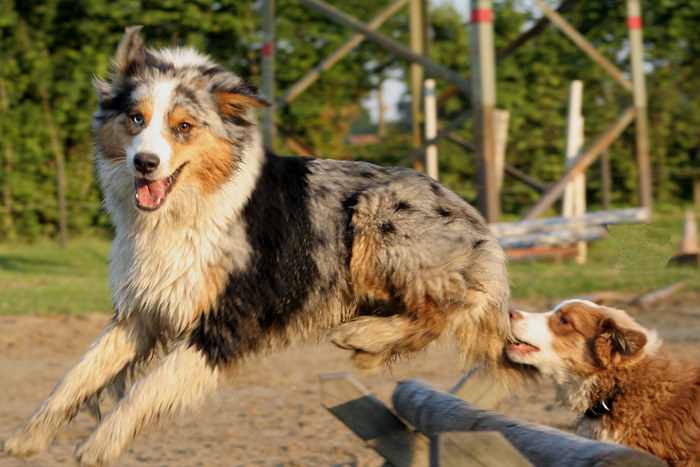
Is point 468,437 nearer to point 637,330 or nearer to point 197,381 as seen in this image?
point 197,381

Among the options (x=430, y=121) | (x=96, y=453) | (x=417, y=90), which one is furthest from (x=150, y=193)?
(x=417, y=90)

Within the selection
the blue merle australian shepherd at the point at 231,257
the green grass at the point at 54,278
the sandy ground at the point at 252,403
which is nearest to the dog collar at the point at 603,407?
the sandy ground at the point at 252,403

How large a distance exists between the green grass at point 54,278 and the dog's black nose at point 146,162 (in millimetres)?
5787

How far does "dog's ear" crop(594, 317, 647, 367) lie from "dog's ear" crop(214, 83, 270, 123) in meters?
1.98

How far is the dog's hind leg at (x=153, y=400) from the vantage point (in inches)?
123

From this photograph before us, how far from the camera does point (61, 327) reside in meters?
7.87

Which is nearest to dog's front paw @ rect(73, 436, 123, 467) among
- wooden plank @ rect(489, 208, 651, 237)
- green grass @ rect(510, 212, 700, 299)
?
green grass @ rect(510, 212, 700, 299)

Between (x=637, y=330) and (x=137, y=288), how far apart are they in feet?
7.77

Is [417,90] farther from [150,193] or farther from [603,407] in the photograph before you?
[150,193]

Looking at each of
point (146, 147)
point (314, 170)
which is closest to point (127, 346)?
point (146, 147)

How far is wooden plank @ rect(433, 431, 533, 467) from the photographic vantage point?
215 centimetres

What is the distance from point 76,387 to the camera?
11.1 ft

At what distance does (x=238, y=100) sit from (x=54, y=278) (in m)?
8.51

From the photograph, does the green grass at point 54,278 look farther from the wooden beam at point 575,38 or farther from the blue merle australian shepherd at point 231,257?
the wooden beam at point 575,38
